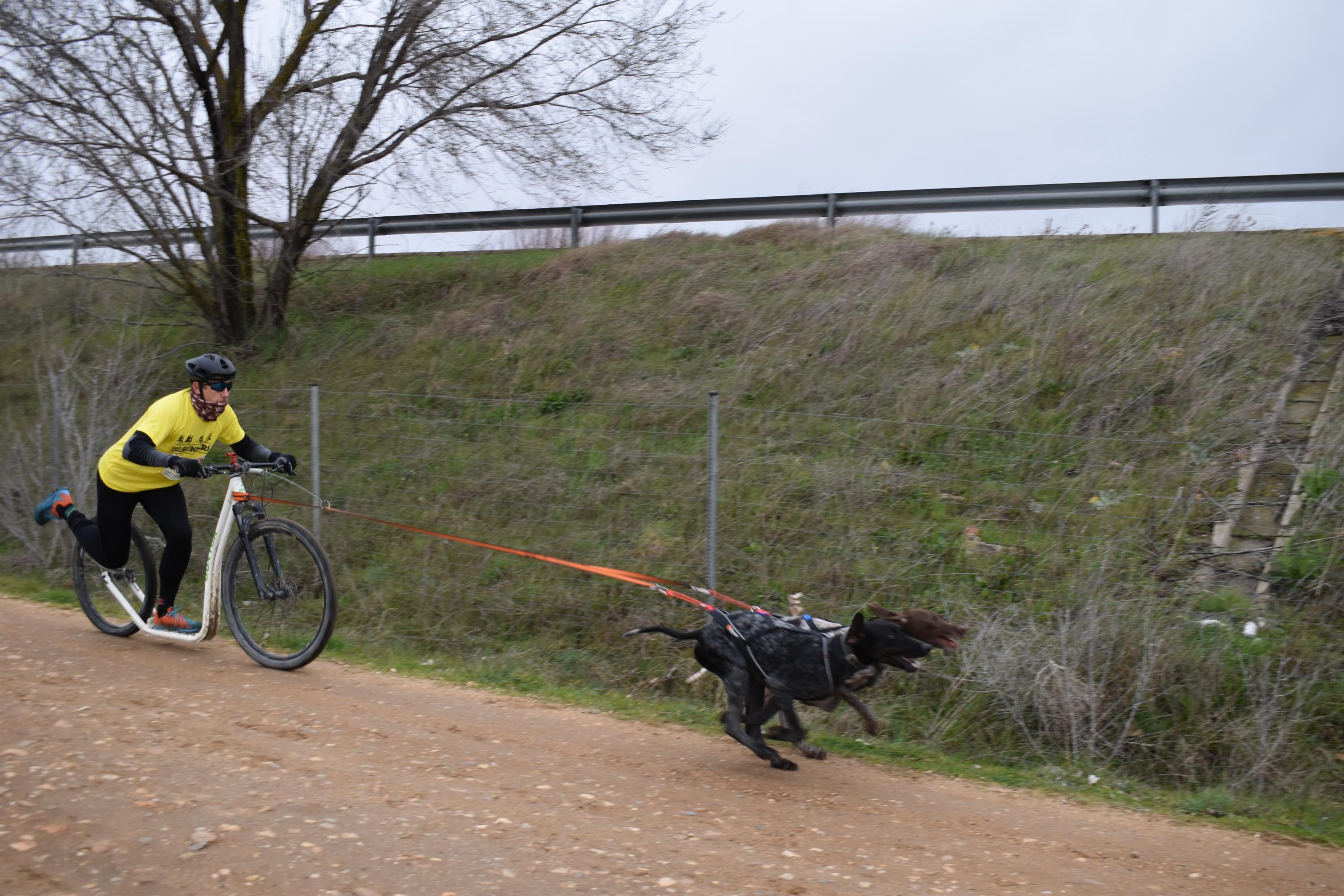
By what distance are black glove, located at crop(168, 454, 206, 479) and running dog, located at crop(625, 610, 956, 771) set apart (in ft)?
10.2

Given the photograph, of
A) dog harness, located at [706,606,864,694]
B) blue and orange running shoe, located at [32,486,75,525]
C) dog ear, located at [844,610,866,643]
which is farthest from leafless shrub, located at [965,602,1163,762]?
blue and orange running shoe, located at [32,486,75,525]

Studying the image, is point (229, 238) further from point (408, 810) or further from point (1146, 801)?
point (1146, 801)

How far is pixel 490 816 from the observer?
401cm

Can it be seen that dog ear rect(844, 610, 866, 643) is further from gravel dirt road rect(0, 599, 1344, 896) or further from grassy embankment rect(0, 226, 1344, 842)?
grassy embankment rect(0, 226, 1344, 842)

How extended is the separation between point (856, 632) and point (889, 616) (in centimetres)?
18

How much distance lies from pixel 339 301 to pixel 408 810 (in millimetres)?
12004

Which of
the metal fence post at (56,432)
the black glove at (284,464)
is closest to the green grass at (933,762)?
the black glove at (284,464)

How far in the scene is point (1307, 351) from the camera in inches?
334

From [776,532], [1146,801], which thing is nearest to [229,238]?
[776,532]

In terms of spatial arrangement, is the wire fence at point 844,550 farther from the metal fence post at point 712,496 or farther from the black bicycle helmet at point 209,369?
the black bicycle helmet at point 209,369

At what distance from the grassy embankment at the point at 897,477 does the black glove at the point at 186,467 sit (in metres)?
1.95

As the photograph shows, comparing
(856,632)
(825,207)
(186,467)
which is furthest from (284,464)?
(825,207)

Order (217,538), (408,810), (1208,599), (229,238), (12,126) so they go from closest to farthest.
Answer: (408,810) < (1208,599) < (217,538) < (12,126) < (229,238)

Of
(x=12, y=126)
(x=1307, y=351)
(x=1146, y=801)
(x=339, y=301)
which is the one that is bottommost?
(x=1146, y=801)
